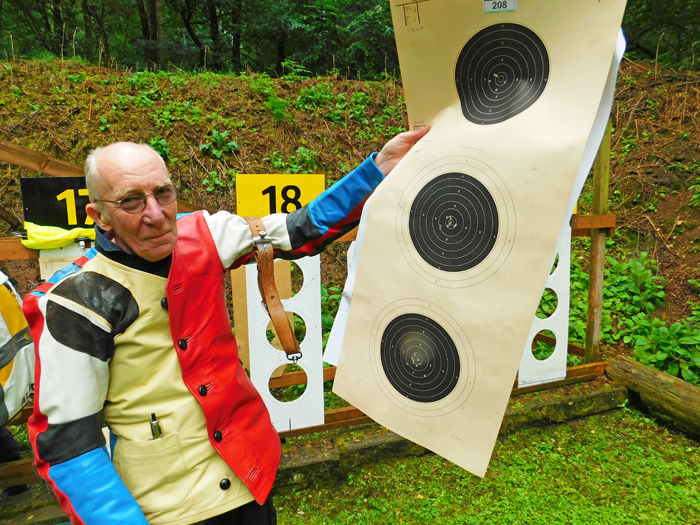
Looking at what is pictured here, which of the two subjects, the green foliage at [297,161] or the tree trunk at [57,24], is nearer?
the green foliage at [297,161]

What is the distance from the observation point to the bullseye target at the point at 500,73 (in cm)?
76

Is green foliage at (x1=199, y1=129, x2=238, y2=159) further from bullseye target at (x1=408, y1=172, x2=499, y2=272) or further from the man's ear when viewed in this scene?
bullseye target at (x1=408, y1=172, x2=499, y2=272)

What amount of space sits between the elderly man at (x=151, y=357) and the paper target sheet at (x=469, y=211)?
0.57 feet

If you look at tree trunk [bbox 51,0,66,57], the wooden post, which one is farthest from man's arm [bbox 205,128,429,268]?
tree trunk [bbox 51,0,66,57]

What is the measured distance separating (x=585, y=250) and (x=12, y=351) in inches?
212

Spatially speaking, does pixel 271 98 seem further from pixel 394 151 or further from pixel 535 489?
pixel 535 489

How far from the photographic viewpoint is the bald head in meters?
0.94

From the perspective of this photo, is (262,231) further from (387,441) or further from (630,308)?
(630,308)

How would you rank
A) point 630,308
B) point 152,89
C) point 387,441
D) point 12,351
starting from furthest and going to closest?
point 152,89 → point 630,308 → point 387,441 → point 12,351

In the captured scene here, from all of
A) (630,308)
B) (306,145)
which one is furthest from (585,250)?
(306,145)

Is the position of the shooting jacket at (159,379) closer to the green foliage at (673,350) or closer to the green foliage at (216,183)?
the green foliage at (673,350)

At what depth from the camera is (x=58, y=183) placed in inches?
76.9

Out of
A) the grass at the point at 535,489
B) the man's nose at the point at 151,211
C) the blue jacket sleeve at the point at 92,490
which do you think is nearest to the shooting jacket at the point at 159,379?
the blue jacket sleeve at the point at 92,490

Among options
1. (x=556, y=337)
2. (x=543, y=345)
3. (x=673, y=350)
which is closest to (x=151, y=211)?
(x=556, y=337)
